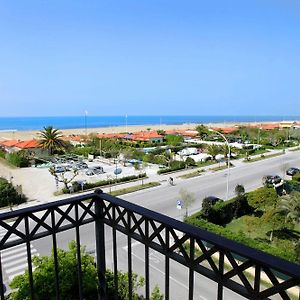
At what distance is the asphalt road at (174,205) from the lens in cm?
1057

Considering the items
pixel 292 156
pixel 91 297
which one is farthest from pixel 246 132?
pixel 91 297

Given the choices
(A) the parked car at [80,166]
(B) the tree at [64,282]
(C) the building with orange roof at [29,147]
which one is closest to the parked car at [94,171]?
(A) the parked car at [80,166]

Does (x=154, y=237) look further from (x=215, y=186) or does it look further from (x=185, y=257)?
(x=215, y=186)

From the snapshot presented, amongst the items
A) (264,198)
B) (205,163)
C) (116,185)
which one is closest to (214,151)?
(205,163)

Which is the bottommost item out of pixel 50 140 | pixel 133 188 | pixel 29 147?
A: pixel 133 188

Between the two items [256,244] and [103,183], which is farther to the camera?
[103,183]

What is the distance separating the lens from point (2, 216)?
→ 256cm

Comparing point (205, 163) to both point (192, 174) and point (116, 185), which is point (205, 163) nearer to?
point (192, 174)

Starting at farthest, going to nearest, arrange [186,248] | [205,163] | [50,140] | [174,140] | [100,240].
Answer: [174,140]
[50,140]
[205,163]
[100,240]
[186,248]

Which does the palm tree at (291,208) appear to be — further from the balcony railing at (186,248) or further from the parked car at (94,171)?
the parked car at (94,171)

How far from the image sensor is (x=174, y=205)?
20484mm

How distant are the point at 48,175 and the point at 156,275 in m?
23.0

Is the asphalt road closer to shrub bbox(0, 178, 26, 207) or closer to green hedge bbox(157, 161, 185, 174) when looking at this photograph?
green hedge bbox(157, 161, 185, 174)

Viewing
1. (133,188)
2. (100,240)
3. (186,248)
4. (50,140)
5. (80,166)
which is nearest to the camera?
(186,248)
